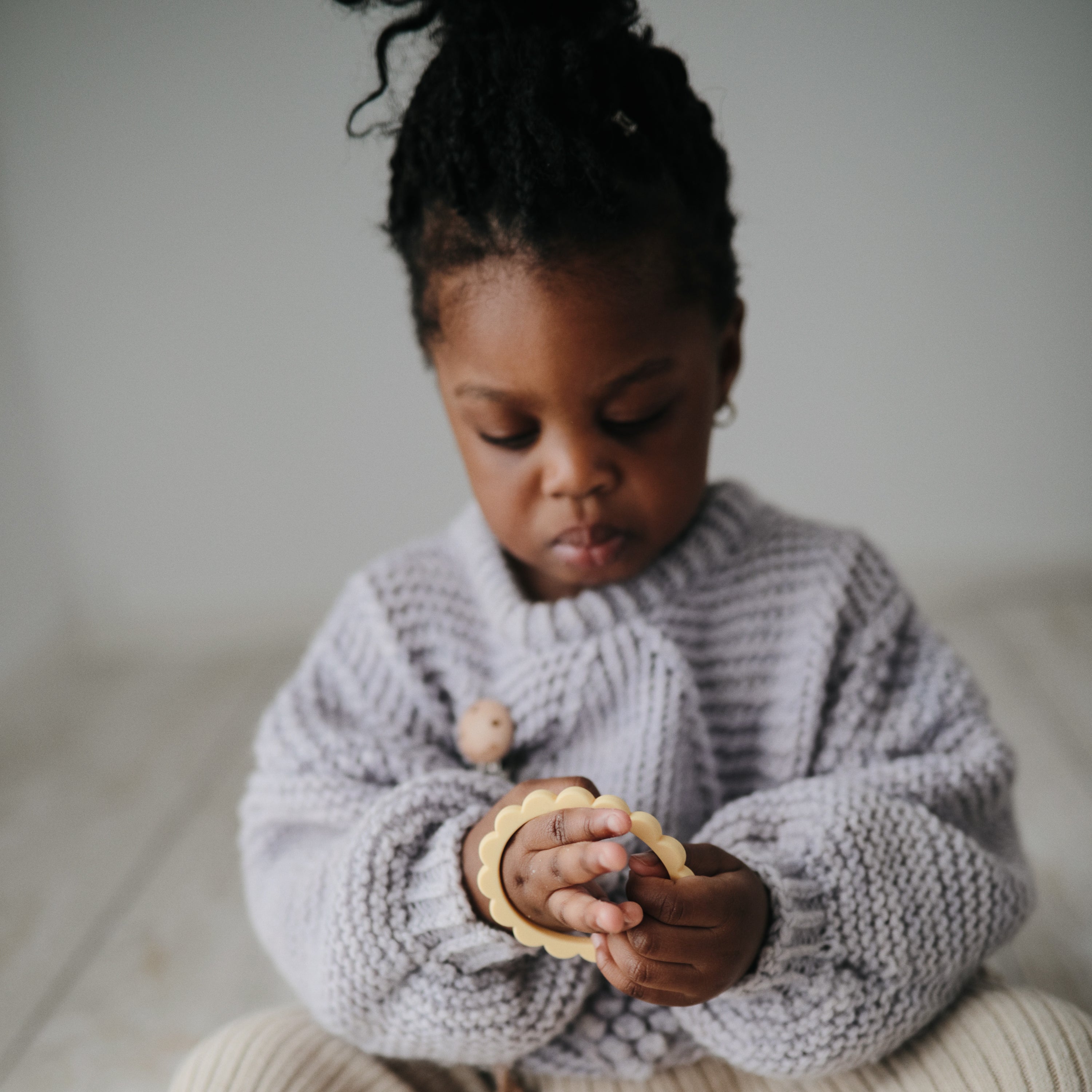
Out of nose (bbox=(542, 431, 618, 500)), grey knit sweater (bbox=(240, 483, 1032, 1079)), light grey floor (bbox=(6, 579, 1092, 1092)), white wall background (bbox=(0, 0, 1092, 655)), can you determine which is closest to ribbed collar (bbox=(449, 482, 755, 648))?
grey knit sweater (bbox=(240, 483, 1032, 1079))

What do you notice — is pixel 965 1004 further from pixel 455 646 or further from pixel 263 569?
pixel 263 569

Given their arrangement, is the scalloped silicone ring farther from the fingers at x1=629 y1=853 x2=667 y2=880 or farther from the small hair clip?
the small hair clip

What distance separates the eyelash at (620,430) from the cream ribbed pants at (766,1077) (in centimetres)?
36

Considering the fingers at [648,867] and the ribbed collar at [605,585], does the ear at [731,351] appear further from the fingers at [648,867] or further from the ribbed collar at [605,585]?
the fingers at [648,867]

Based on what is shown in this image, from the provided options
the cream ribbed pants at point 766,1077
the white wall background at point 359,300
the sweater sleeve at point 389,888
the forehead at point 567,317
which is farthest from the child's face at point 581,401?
the white wall background at point 359,300

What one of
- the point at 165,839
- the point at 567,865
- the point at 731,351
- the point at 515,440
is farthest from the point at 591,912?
the point at 165,839

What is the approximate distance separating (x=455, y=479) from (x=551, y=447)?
2.64 ft

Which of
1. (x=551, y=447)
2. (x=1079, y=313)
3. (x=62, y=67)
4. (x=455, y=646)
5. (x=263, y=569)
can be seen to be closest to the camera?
(x=551, y=447)

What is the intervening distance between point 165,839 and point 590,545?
2.20 ft

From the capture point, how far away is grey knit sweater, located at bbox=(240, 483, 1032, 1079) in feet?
1.87

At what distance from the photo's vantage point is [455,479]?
55.0 inches

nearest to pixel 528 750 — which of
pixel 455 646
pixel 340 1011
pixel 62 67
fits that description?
pixel 455 646

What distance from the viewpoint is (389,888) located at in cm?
58

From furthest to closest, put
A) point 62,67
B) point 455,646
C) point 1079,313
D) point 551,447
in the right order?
1. point 1079,313
2. point 62,67
3. point 455,646
4. point 551,447
